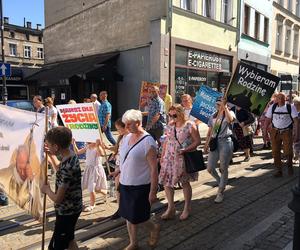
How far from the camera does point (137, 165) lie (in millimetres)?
3551

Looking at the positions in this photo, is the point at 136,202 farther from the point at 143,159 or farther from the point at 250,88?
the point at 250,88

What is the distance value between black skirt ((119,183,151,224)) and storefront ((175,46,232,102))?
1272cm

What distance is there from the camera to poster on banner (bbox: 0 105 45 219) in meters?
3.48

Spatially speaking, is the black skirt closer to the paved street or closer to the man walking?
the paved street

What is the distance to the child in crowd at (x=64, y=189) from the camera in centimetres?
306

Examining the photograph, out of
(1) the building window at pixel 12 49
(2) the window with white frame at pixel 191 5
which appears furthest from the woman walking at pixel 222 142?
(1) the building window at pixel 12 49

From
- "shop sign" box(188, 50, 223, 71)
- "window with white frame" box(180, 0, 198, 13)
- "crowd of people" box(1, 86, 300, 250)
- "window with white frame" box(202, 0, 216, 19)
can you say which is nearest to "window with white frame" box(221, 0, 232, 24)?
"window with white frame" box(202, 0, 216, 19)

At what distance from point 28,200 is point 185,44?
44.2 ft

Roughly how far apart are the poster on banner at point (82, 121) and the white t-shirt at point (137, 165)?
4.96ft

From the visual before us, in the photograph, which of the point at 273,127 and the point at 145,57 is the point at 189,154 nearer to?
the point at 273,127

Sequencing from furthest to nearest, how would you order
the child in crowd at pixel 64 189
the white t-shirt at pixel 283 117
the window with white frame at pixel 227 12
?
the window with white frame at pixel 227 12
the white t-shirt at pixel 283 117
the child in crowd at pixel 64 189

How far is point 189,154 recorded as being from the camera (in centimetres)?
473

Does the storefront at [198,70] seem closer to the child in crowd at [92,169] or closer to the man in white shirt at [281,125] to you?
the man in white shirt at [281,125]

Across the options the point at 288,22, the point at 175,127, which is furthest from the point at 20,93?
the point at 175,127
